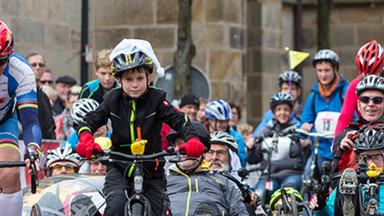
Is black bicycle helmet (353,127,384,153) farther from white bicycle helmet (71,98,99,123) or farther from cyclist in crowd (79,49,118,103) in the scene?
cyclist in crowd (79,49,118,103)

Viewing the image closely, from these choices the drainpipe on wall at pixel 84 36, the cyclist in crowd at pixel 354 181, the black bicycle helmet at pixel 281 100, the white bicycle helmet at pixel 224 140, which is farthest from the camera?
the drainpipe on wall at pixel 84 36

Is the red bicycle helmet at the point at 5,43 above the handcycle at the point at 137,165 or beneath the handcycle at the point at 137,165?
above

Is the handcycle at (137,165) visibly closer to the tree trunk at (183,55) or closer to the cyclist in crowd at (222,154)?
the cyclist in crowd at (222,154)

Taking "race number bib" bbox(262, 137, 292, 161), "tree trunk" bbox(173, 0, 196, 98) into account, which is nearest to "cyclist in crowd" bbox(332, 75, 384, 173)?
"race number bib" bbox(262, 137, 292, 161)

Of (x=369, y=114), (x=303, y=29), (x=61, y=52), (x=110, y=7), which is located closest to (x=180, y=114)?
(x=369, y=114)

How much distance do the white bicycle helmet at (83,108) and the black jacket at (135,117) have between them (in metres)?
3.38

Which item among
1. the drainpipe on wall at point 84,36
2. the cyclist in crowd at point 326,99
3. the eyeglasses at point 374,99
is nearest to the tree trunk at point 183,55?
the drainpipe on wall at point 84,36

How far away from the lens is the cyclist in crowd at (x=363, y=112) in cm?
987

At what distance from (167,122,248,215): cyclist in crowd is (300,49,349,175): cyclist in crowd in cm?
361

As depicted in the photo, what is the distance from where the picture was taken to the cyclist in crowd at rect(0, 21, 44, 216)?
7945mm

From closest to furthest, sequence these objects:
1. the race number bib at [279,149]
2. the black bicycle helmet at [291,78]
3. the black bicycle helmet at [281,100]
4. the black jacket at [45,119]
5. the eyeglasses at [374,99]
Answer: the eyeglasses at [374,99] → the black jacket at [45,119] → the race number bib at [279,149] → the black bicycle helmet at [281,100] → the black bicycle helmet at [291,78]

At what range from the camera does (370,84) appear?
1009 centimetres

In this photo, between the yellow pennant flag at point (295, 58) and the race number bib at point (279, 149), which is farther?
the yellow pennant flag at point (295, 58)

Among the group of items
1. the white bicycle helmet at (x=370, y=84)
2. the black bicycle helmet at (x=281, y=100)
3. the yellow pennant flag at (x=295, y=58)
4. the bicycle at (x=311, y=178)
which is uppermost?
the yellow pennant flag at (x=295, y=58)
